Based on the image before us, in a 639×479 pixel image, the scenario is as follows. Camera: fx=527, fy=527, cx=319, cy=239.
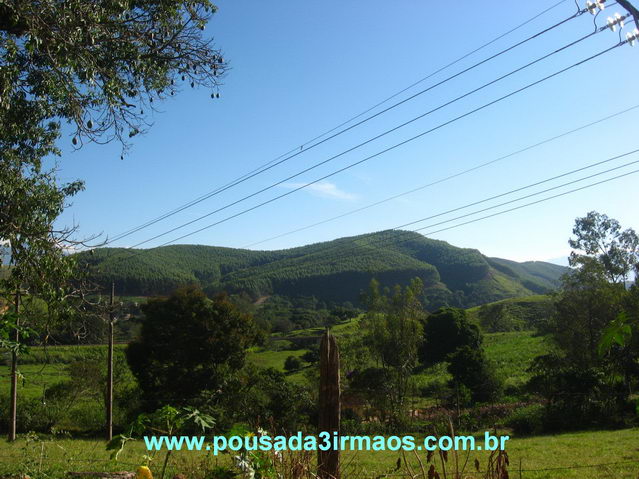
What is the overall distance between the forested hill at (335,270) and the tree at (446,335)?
193 feet

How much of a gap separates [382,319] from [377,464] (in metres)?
14.7

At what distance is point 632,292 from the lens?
25.1 meters

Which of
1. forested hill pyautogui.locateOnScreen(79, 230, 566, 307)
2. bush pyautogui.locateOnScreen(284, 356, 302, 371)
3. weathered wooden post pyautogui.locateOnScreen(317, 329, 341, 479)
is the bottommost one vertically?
bush pyautogui.locateOnScreen(284, 356, 302, 371)

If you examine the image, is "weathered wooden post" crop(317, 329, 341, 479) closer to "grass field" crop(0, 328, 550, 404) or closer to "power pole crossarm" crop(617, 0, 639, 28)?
"power pole crossarm" crop(617, 0, 639, 28)

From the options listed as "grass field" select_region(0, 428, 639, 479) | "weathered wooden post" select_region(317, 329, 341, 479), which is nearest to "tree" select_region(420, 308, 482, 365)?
"grass field" select_region(0, 428, 639, 479)

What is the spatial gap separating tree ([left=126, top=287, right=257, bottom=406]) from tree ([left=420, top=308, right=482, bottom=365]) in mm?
19052

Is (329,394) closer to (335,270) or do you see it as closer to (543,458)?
(543,458)

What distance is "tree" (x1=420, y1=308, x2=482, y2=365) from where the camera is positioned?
133ft

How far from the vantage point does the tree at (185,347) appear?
2552 cm

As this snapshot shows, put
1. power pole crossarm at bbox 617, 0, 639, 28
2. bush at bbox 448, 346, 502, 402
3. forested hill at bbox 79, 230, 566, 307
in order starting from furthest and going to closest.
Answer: forested hill at bbox 79, 230, 566, 307
bush at bbox 448, 346, 502, 402
power pole crossarm at bbox 617, 0, 639, 28

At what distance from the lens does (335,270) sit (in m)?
131

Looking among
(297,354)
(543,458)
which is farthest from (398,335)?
(297,354)

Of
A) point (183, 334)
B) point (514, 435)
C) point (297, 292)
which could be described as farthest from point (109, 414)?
point (297, 292)

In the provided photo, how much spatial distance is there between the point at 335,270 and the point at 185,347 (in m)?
105
